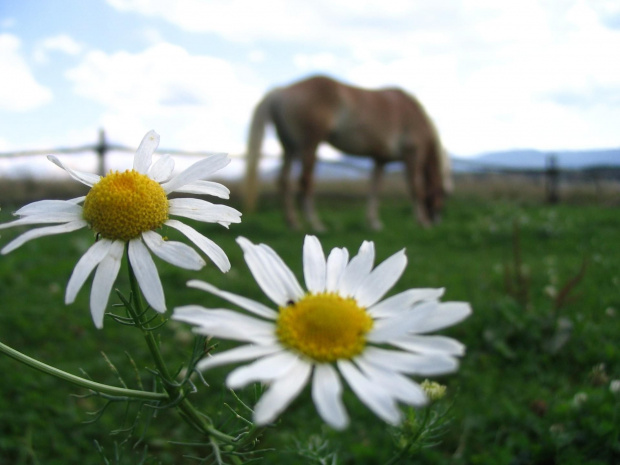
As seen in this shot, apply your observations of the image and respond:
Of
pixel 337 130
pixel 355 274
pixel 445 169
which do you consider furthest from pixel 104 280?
pixel 445 169

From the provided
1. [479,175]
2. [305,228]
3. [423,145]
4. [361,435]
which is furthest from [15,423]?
[479,175]

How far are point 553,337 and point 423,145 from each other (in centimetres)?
634

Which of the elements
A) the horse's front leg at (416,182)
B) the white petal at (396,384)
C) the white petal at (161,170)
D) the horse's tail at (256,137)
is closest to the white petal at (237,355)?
the white petal at (396,384)

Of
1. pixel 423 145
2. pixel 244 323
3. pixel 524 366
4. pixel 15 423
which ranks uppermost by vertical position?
pixel 423 145

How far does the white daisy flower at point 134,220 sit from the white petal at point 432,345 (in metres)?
0.29

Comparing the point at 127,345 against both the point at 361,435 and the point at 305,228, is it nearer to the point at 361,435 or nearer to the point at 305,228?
the point at 361,435

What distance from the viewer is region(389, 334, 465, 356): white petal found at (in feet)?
2.21

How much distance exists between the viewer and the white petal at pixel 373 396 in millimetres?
564

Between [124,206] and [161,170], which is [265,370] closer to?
[124,206]

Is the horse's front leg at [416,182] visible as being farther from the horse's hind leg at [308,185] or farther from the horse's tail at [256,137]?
the horse's tail at [256,137]

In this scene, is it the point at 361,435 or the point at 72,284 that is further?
the point at 361,435

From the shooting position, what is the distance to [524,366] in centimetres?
285

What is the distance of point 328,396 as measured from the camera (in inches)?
24.7

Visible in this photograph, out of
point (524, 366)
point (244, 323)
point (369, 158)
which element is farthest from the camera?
point (369, 158)
